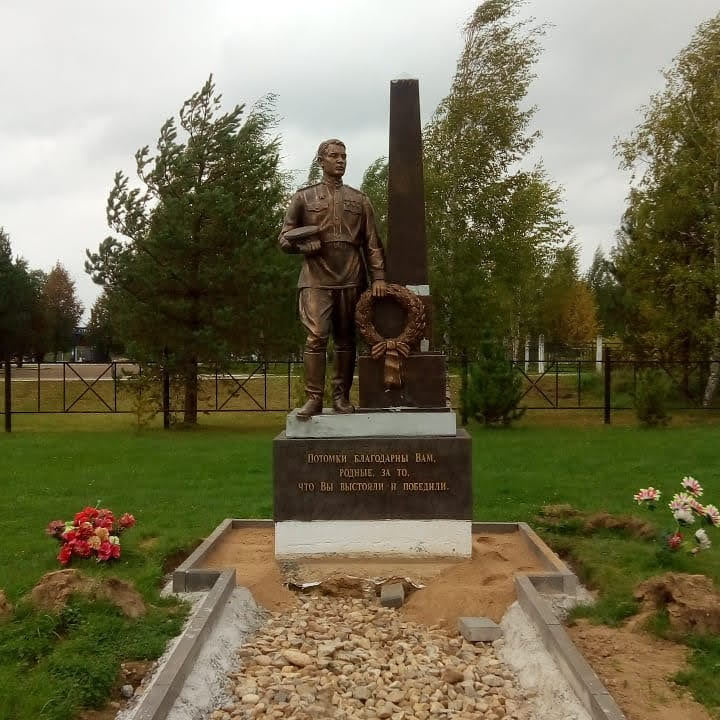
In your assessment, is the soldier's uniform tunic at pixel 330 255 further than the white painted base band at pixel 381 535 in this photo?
Yes

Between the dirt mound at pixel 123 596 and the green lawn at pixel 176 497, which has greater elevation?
the dirt mound at pixel 123 596

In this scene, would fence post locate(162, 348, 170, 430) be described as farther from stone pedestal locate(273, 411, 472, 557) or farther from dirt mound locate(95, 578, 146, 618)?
dirt mound locate(95, 578, 146, 618)

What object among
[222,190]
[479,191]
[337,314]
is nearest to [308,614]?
[337,314]

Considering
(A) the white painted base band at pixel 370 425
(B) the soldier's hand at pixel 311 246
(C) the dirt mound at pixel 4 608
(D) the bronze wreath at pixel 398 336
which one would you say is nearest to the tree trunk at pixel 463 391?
(D) the bronze wreath at pixel 398 336

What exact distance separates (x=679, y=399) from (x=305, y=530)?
18.6 m

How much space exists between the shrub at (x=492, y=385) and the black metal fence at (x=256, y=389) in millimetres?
648

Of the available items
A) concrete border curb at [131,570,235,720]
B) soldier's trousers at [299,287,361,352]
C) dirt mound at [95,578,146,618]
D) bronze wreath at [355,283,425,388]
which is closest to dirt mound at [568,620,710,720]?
concrete border curb at [131,570,235,720]

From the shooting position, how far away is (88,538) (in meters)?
6.07

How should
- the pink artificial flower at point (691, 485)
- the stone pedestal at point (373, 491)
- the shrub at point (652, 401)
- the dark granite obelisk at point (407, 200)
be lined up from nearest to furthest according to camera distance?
the pink artificial flower at point (691, 485)
the stone pedestal at point (373, 491)
the dark granite obelisk at point (407, 200)
the shrub at point (652, 401)

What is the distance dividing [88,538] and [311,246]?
9.26 ft

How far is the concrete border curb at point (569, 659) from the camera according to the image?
3379mm

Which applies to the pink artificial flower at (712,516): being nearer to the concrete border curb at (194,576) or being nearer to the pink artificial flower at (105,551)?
the concrete border curb at (194,576)

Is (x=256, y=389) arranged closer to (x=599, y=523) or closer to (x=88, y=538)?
(x=599, y=523)

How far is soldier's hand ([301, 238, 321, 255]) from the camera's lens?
6.29m
